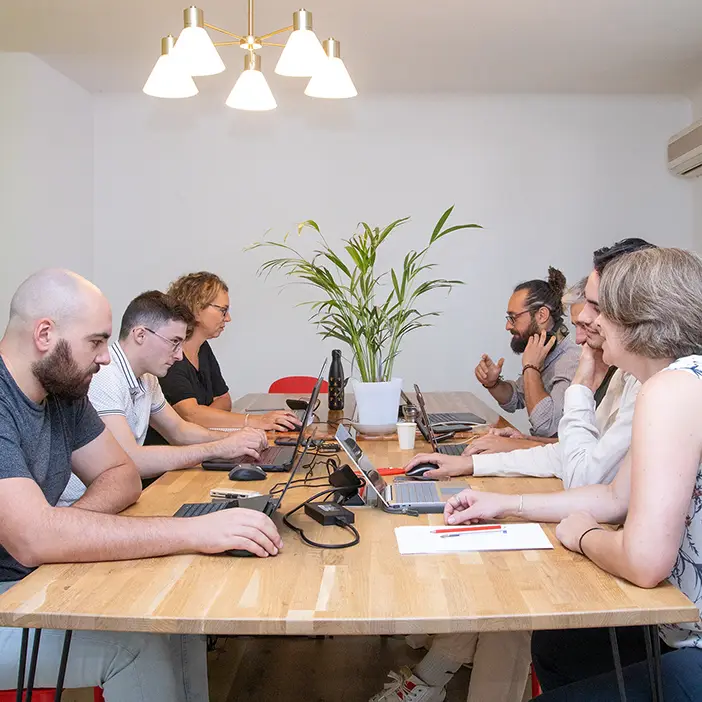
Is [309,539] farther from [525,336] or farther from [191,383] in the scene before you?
[525,336]

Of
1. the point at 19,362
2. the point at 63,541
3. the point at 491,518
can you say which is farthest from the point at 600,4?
the point at 63,541

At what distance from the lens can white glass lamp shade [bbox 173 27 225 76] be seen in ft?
8.59

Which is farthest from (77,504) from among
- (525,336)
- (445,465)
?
(525,336)

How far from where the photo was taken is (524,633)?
210 cm

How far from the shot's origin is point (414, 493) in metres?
2.01

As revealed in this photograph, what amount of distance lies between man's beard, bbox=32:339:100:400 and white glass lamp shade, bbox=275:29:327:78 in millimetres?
1393

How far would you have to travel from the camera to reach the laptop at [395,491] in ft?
6.15

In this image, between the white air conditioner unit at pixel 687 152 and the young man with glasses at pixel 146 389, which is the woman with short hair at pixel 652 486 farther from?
the white air conditioner unit at pixel 687 152

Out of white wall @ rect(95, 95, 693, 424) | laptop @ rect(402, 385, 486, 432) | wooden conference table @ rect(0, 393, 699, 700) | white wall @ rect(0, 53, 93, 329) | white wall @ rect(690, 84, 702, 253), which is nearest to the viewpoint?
wooden conference table @ rect(0, 393, 699, 700)

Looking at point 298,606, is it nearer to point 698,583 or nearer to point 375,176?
point 698,583

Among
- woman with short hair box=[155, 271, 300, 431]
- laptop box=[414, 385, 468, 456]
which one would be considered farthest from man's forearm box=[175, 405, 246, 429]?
laptop box=[414, 385, 468, 456]

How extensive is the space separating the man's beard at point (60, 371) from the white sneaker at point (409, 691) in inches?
51.9

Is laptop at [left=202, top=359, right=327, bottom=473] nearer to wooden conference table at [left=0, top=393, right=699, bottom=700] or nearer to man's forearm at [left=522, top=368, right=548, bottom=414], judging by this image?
wooden conference table at [left=0, top=393, right=699, bottom=700]

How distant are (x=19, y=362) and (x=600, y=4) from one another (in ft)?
11.2
